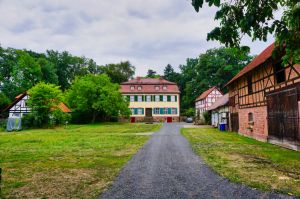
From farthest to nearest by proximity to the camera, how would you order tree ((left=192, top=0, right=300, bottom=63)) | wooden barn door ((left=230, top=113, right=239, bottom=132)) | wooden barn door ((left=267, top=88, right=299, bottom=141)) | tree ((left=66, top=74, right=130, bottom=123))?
tree ((left=66, top=74, right=130, bottom=123)), wooden barn door ((left=230, top=113, right=239, bottom=132)), wooden barn door ((left=267, top=88, right=299, bottom=141)), tree ((left=192, top=0, right=300, bottom=63))

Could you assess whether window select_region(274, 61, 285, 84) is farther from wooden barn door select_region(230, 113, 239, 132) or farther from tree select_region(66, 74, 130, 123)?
tree select_region(66, 74, 130, 123)

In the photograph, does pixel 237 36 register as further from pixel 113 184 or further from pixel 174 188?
pixel 113 184

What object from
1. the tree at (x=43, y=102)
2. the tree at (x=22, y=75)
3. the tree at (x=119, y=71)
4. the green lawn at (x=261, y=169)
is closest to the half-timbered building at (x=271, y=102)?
the green lawn at (x=261, y=169)

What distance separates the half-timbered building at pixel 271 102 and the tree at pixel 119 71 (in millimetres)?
41107

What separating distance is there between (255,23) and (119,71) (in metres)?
56.5

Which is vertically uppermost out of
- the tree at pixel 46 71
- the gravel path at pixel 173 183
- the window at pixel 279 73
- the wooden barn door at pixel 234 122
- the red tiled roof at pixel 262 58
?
the tree at pixel 46 71

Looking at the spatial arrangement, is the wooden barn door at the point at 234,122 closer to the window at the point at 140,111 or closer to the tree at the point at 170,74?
the window at the point at 140,111

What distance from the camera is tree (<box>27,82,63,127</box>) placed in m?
29.4

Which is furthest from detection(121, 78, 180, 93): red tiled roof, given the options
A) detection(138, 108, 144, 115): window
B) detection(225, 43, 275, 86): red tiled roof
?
detection(225, 43, 275, 86): red tiled roof

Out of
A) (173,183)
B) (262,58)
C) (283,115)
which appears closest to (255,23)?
(173,183)

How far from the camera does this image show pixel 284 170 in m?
7.57

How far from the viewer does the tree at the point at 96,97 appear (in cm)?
3700

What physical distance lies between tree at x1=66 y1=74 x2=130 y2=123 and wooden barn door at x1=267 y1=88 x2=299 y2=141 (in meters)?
26.0

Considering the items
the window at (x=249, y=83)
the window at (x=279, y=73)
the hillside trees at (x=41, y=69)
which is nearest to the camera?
the window at (x=279, y=73)
